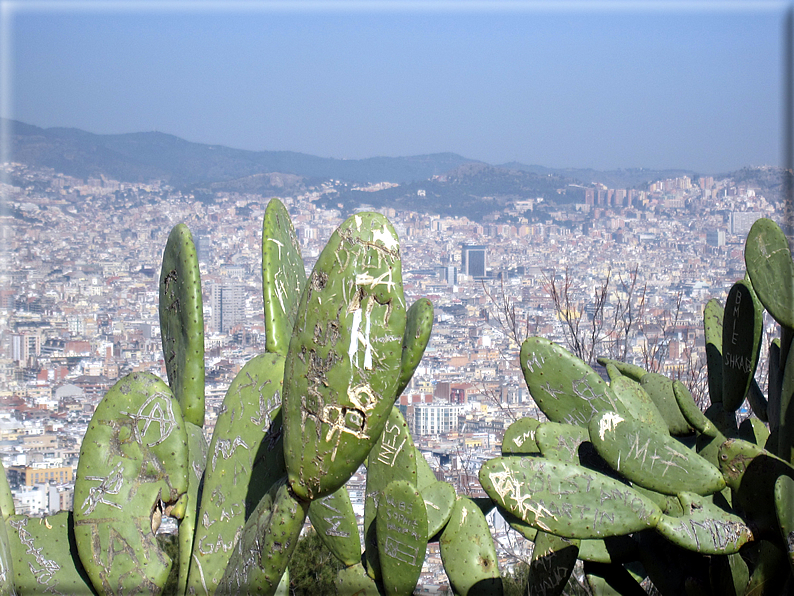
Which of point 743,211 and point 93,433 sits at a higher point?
Answer: point 743,211

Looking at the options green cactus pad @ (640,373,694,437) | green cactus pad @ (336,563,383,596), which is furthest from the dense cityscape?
green cactus pad @ (336,563,383,596)

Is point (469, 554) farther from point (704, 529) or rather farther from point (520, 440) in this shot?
point (704, 529)

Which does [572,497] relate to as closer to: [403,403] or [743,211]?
[403,403]

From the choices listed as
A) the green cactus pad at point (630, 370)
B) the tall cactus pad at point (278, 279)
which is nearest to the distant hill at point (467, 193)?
the green cactus pad at point (630, 370)

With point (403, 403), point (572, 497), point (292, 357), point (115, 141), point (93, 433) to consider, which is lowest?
point (403, 403)

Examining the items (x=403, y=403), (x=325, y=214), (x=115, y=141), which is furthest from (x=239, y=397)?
(x=115, y=141)

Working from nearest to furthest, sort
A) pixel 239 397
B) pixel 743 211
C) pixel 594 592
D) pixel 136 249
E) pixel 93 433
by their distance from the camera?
pixel 93 433
pixel 239 397
pixel 594 592
pixel 743 211
pixel 136 249
